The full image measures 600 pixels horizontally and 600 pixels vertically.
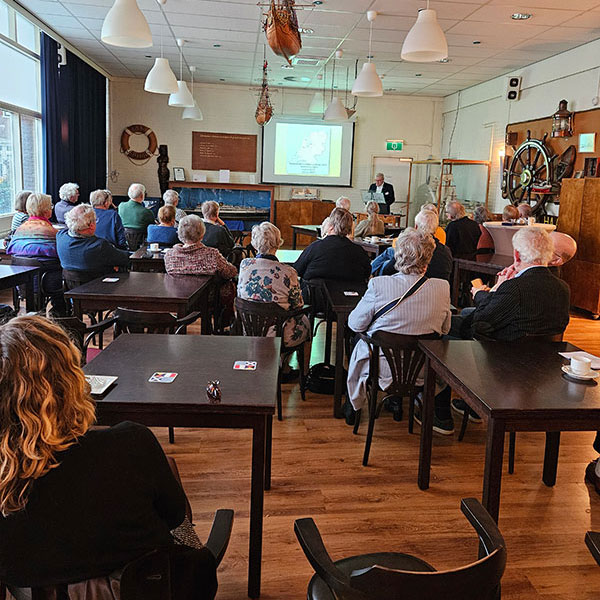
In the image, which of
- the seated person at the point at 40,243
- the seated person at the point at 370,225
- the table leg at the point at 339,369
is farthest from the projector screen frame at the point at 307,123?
the table leg at the point at 339,369

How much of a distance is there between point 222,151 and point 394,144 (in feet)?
12.3

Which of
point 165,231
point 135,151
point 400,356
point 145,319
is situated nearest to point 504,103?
point 165,231

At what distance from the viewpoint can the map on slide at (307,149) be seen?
12.6m

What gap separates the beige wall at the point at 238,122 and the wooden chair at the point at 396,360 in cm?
1016

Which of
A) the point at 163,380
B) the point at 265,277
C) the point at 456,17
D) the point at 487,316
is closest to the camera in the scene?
the point at 163,380

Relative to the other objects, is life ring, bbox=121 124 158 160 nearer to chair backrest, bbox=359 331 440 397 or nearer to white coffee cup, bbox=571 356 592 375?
chair backrest, bbox=359 331 440 397

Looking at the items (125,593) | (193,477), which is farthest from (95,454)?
(193,477)

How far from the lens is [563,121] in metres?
7.68

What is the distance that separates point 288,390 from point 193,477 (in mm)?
1345

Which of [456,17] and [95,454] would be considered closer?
[95,454]

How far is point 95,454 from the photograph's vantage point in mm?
1179

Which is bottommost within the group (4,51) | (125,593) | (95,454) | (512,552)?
(512,552)

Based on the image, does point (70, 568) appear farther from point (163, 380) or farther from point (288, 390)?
point (288, 390)

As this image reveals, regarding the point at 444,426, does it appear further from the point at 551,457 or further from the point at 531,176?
the point at 531,176
